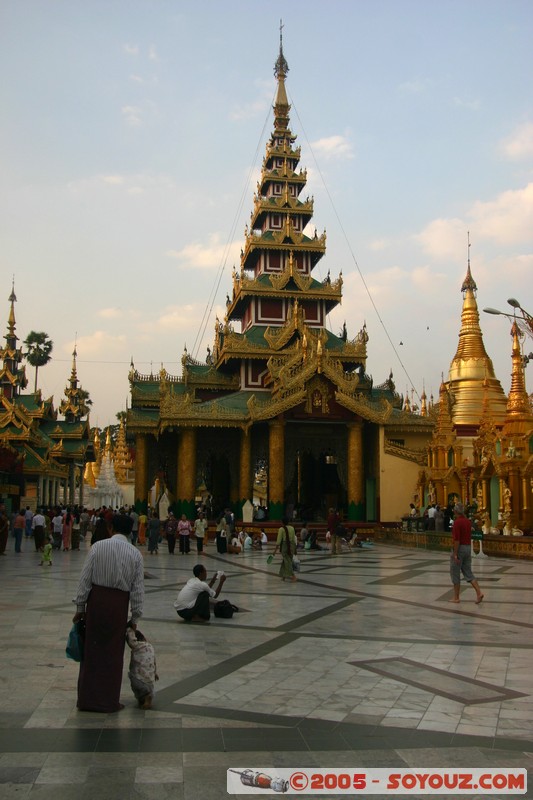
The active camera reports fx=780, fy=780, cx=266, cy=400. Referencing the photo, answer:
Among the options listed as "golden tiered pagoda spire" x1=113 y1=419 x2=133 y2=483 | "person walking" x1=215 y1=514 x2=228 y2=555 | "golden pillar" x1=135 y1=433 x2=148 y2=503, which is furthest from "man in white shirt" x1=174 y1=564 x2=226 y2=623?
"golden tiered pagoda spire" x1=113 y1=419 x2=133 y2=483

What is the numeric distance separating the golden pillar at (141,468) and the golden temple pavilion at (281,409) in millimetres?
56

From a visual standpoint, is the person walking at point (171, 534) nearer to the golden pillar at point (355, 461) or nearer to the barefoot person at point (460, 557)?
the golden pillar at point (355, 461)

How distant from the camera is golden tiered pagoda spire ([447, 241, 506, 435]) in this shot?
42.1 m

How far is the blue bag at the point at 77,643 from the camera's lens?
6.20m

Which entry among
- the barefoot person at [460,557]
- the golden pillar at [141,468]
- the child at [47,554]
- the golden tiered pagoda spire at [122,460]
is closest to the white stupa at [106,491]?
the golden tiered pagoda spire at [122,460]

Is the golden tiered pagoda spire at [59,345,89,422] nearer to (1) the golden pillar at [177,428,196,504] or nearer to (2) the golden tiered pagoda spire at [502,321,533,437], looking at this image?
(1) the golden pillar at [177,428,196,504]

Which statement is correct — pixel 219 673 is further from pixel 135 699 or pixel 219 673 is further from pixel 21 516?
pixel 21 516

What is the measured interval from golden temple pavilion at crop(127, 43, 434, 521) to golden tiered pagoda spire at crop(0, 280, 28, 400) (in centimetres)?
908

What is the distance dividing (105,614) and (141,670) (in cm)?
57

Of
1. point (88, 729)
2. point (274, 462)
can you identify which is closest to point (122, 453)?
point (274, 462)

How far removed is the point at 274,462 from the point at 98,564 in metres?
27.2

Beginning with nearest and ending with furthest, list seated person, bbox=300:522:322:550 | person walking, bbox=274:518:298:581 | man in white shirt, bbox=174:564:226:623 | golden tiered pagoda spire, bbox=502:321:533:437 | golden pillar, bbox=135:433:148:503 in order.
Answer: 1. man in white shirt, bbox=174:564:226:623
2. person walking, bbox=274:518:298:581
3. seated person, bbox=300:522:322:550
4. golden tiered pagoda spire, bbox=502:321:533:437
5. golden pillar, bbox=135:433:148:503

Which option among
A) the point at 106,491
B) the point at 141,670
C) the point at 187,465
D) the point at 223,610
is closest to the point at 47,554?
the point at 223,610

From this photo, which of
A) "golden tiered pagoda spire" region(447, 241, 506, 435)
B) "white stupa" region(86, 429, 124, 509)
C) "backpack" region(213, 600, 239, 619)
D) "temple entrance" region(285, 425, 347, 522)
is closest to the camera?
"backpack" region(213, 600, 239, 619)
